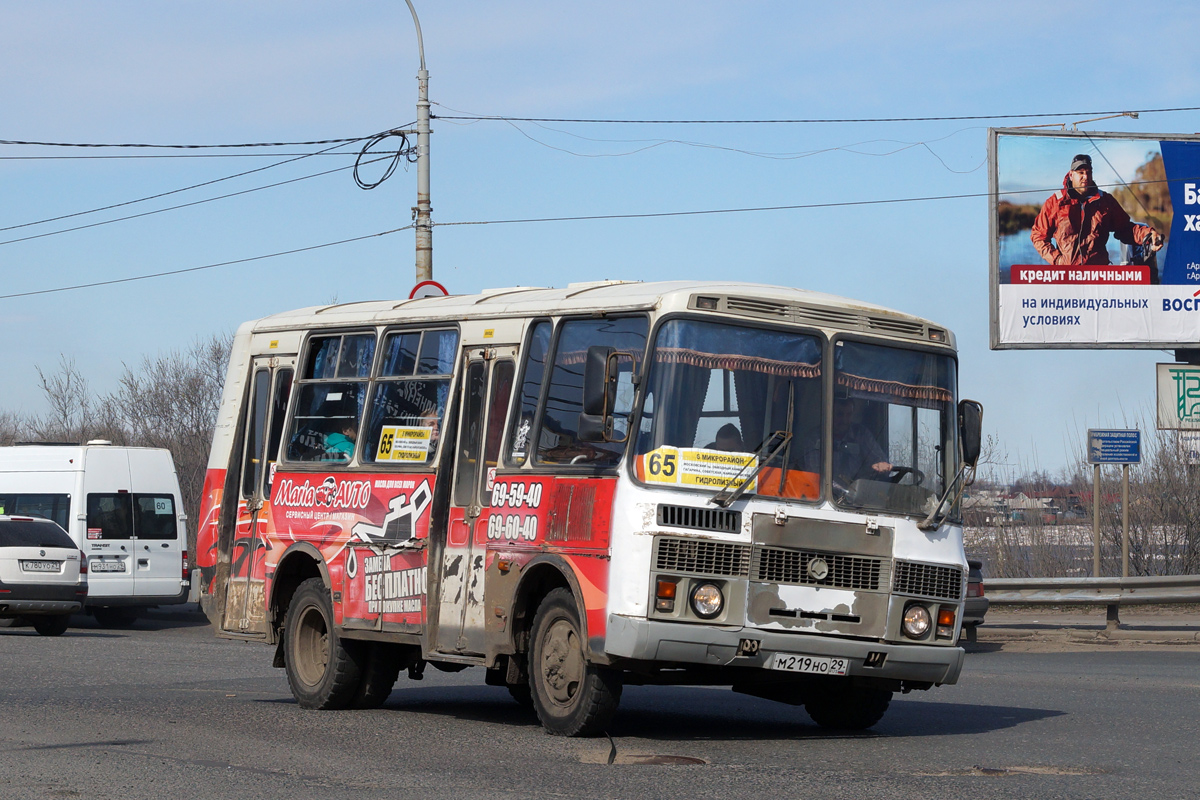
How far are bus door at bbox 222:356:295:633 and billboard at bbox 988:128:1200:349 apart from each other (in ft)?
56.3

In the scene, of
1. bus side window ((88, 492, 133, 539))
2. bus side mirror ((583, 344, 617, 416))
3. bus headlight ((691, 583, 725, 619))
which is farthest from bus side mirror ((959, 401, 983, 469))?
bus side window ((88, 492, 133, 539))

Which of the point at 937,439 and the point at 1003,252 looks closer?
the point at 937,439

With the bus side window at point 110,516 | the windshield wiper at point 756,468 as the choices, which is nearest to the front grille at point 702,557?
the windshield wiper at point 756,468

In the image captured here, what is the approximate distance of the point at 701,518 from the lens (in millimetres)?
9648

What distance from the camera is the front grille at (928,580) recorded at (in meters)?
10.1

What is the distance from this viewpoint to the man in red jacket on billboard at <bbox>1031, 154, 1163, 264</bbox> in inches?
1102

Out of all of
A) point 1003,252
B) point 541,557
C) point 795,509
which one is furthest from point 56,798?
point 1003,252

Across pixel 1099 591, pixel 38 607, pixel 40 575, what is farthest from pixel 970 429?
pixel 40 575

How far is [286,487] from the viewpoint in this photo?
12.9 metres

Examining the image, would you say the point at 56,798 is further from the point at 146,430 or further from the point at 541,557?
the point at 146,430

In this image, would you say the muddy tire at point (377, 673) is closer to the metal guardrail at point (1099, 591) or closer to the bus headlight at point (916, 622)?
the bus headlight at point (916, 622)

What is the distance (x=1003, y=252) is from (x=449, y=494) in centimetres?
1872

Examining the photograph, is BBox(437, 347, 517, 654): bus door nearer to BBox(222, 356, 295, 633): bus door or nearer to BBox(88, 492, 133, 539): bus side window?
BBox(222, 356, 295, 633): bus door

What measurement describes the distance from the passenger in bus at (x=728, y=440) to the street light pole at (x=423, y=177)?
1213 cm
